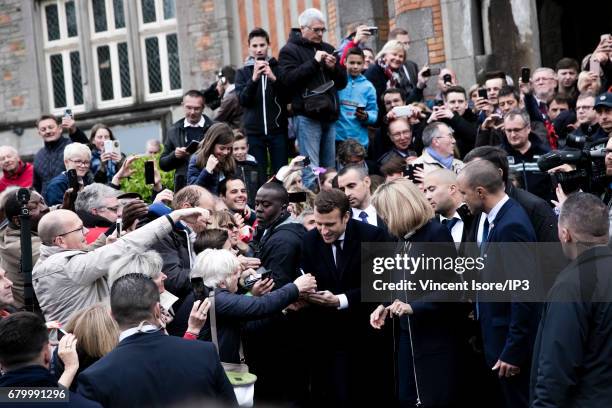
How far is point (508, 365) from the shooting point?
290 inches

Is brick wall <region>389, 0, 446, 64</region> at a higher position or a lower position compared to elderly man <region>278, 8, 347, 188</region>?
higher

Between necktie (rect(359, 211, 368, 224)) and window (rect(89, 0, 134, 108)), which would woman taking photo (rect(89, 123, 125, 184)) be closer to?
necktie (rect(359, 211, 368, 224))

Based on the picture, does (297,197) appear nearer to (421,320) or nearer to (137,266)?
(421,320)

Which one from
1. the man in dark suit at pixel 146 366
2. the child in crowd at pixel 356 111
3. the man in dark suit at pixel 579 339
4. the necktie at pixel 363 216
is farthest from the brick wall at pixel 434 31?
the man in dark suit at pixel 146 366

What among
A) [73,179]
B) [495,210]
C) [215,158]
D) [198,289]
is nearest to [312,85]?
[215,158]

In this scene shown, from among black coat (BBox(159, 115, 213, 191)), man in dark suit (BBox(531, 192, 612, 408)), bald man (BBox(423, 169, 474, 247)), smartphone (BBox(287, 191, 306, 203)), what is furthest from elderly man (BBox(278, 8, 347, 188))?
man in dark suit (BBox(531, 192, 612, 408))

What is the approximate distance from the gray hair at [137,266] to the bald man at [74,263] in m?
0.37

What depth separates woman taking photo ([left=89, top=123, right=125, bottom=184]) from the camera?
1211 centimetres

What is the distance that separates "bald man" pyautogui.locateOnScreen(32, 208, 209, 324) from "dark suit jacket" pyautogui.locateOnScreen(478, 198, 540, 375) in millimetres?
1923

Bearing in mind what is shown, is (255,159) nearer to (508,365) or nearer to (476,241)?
(476,241)

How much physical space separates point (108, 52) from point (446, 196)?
43.6 ft

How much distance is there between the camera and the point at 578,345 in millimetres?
6156

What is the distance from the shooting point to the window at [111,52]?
68.2 ft

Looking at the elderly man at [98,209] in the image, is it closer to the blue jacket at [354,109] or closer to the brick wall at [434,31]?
the blue jacket at [354,109]
